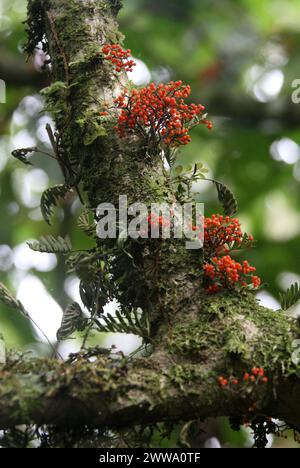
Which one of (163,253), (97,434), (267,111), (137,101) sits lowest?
(97,434)

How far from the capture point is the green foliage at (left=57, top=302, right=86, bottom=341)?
2045mm

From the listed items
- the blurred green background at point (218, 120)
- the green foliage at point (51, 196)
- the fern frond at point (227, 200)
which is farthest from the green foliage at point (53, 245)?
the blurred green background at point (218, 120)

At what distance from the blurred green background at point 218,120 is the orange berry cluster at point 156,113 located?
79.5 inches

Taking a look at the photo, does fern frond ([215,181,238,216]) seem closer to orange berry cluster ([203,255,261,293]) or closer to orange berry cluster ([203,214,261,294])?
orange berry cluster ([203,214,261,294])

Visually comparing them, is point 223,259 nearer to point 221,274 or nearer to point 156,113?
point 221,274

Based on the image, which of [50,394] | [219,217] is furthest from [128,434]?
[219,217]

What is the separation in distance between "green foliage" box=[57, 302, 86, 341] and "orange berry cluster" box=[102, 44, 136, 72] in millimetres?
874

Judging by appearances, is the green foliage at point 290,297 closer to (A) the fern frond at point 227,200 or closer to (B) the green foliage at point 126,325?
(A) the fern frond at point 227,200

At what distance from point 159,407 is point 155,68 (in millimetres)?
3934

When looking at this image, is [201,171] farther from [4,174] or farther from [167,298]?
[4,174]

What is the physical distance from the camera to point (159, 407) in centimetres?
169

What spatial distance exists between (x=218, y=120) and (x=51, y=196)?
3.21 m

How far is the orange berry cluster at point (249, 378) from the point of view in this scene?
1.75 meters

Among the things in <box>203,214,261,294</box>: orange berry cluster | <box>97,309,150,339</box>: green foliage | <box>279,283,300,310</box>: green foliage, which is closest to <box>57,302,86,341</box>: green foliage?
<box>97,309,150,339</box>: green foliage
